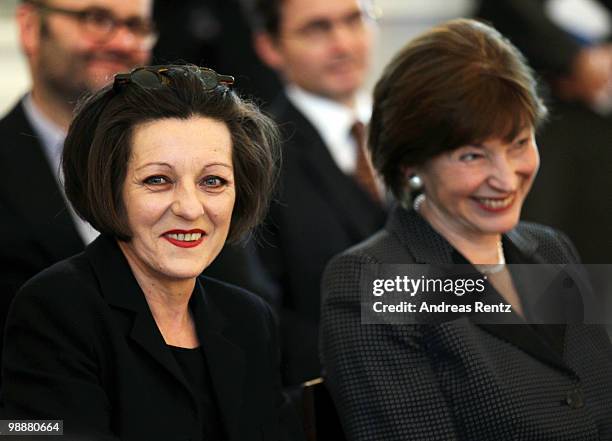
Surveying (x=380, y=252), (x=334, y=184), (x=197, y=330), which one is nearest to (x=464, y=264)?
(x=380, y=252)

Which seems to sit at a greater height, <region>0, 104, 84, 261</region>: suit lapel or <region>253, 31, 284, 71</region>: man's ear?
<region>253, 31, 284, 71</region>: man's ear

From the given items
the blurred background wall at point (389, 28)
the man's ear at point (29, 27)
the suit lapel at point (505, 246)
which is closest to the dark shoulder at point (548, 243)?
the suit lapel at point (505, 246)

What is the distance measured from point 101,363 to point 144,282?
183 millimetres

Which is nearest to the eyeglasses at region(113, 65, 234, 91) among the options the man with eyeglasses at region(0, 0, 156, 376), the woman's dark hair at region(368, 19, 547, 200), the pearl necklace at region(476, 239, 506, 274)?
the man with eyeglasses at region(0, 0, 156, 376)

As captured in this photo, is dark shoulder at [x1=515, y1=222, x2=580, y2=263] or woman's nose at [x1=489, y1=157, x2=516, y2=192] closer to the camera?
woman's nose at [x1=489, y1=157, x2=516, y2=192]

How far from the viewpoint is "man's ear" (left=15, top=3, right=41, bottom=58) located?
9.67ft

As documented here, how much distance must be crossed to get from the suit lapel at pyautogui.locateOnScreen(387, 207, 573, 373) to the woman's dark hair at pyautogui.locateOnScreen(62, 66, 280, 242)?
517 mm

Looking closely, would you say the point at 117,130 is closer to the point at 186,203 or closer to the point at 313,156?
the point at 186,203

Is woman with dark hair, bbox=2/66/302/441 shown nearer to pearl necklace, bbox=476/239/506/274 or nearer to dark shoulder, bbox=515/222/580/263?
pearl necklace, bbox=476/239/506/274

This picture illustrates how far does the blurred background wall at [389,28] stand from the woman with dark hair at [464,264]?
A: 2.68 m

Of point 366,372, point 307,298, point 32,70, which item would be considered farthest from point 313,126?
point 366,372

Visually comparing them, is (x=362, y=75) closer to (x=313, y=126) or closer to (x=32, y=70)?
(x=313, y=126)

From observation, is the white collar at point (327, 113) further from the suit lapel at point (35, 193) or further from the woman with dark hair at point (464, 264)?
the suit lapel at point (35, 193)

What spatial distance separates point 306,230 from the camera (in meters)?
3.07
